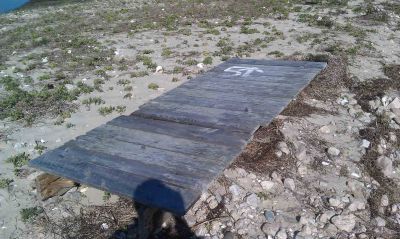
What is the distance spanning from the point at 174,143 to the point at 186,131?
33 centimetres

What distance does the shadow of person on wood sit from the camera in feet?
10.5

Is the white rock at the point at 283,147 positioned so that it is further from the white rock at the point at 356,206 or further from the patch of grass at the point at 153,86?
the patch of grass at the point at 153,86

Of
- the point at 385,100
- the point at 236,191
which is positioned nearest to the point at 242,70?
the point at 385,100

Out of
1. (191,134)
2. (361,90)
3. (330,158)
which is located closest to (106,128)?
(191,134)

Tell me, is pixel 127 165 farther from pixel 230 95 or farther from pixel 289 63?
pixel 289 63

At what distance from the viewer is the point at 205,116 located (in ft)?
15.7

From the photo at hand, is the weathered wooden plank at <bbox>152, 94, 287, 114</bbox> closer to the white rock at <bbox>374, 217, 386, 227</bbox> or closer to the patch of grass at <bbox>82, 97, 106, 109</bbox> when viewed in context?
the white rock at <bbox>374, 217, 386, 227</bbox>

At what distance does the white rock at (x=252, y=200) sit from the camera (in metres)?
4.30

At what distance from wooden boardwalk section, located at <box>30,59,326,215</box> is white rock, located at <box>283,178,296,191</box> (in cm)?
73

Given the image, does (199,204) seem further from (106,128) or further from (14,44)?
(14,44)

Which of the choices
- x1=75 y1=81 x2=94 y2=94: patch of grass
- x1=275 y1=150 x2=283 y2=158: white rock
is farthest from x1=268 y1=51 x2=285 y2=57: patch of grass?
x1=275 y1=150 x2=283 y2=158: white rock

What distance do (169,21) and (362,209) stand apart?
10726mm

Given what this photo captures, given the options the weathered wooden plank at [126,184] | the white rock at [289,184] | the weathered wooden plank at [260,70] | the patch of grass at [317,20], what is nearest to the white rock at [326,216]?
the white rock at [289,184]

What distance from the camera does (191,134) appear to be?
14.1 feet
